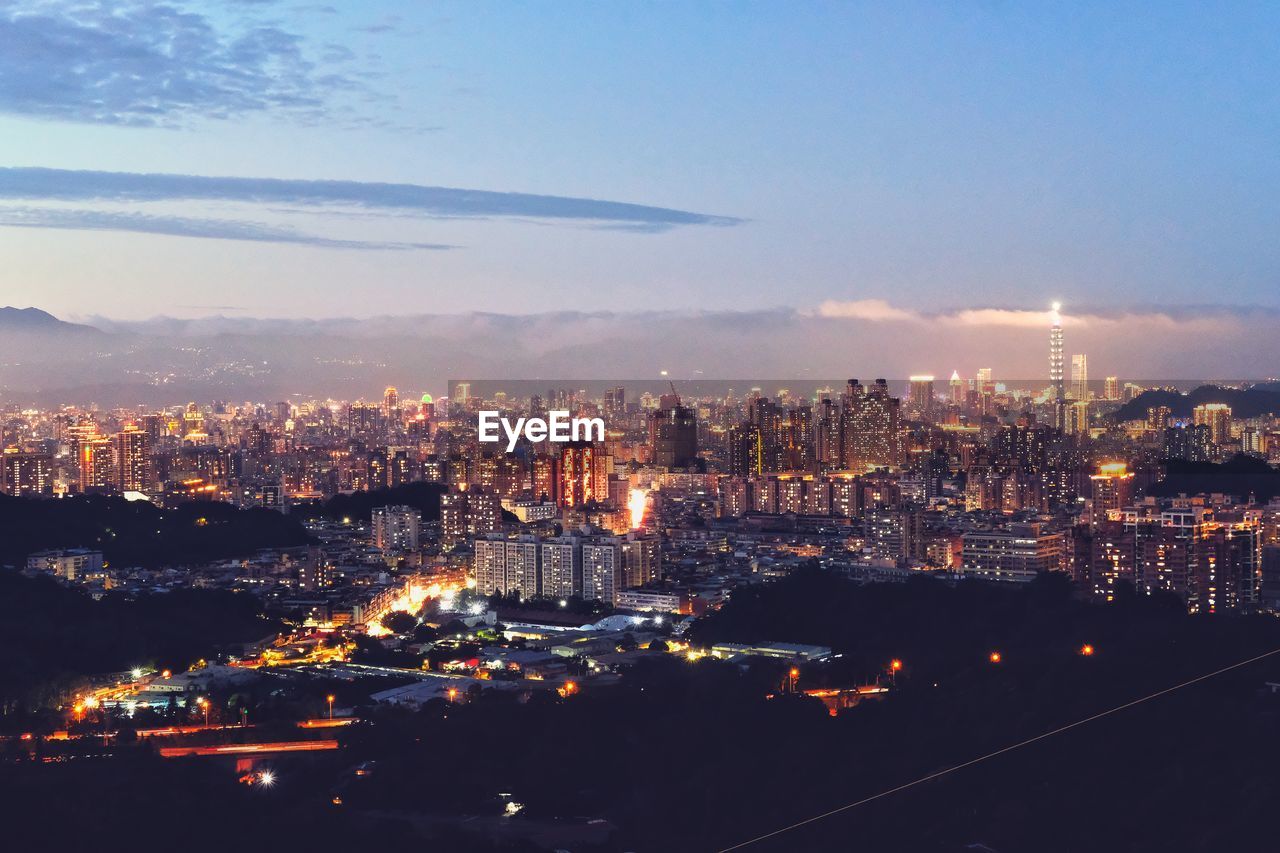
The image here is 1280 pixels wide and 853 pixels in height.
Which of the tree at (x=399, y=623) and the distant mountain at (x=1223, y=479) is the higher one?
the distant mountain at (x=1223, y=479)

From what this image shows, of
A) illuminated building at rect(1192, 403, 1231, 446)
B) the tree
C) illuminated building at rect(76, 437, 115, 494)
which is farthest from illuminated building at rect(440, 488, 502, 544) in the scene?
illuminated building at rect(1192, 403, 1231, 446)

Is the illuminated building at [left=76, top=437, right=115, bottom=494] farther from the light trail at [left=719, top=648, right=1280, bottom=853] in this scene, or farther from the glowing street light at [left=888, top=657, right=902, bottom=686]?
the light trail at [left=719, top=648, right=1280, bottom=853]

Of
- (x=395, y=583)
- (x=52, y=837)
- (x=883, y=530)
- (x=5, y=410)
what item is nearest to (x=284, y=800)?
(x=52, y=837)

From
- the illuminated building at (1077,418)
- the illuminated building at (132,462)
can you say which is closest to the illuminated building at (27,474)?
the illuminated building at (132,462)

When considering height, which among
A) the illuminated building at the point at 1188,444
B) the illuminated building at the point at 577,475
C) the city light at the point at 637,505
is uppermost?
the illuminated building at the point at 1188,444

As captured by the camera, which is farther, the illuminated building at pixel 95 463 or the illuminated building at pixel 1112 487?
the illuminated building at pixel 95 463

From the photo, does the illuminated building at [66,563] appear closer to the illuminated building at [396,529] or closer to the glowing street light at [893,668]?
the illuminated building at [396,529]
